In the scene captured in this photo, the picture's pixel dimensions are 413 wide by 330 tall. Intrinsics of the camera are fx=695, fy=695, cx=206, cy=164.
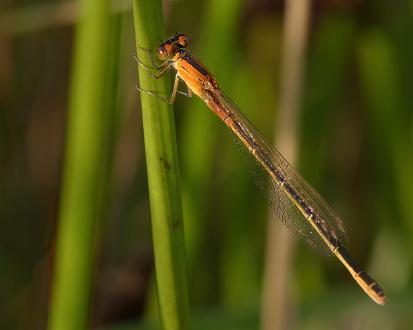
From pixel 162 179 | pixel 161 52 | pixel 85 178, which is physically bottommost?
pixel 162 179

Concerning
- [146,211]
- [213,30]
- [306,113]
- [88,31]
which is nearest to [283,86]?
[213,30]

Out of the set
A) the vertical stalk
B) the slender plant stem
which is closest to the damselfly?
the vertical stalk

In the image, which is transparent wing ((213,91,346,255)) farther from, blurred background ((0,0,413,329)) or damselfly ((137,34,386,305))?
blurred background ((0,0,413,329))

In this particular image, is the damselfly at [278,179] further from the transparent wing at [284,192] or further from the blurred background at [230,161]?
the blurred background at [230,161]

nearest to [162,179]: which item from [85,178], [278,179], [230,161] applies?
[85,178]

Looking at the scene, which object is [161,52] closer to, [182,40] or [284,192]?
[182,40]

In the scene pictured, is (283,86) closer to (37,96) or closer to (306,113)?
(306,113)
